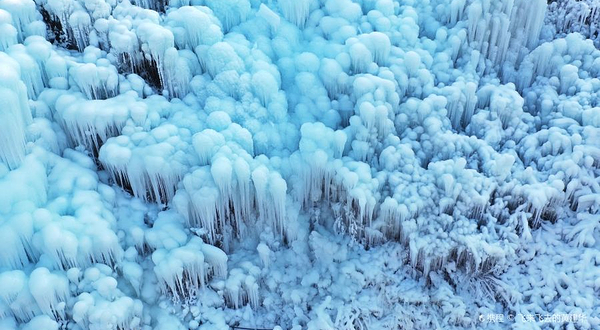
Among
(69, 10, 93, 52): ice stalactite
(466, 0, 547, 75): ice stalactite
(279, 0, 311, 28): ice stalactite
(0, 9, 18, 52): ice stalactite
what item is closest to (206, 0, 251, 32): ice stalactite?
(279, 0, 311, 28): ice stalactite

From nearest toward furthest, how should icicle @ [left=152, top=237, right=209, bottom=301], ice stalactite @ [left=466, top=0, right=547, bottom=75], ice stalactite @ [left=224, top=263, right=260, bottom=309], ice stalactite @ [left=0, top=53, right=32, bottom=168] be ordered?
ice stalactite @ [left=0, top=53, right=32, bottom=168]
icicle @ [left=152, top=237, right=209, bottom=301]
ice stalactite @ [left=224, top=263, right=260, bottom=309]
ice stalactite @ [left=466, top=0, right=547, bottom=75]

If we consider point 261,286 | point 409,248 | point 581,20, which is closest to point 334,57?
point 409,248

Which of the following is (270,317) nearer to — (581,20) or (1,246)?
(1,246)

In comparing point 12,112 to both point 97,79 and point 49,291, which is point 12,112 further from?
point 49,291

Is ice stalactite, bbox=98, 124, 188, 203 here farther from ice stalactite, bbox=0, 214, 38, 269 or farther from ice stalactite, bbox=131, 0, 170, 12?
ice stalactite, bbox=131, 0, 170, 12

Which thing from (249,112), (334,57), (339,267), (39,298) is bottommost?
(339,267)

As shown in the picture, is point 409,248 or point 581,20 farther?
point 581,20

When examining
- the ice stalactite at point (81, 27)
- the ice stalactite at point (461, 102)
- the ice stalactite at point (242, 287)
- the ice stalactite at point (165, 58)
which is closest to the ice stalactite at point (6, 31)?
the ice stalactite at point (81, 27)
